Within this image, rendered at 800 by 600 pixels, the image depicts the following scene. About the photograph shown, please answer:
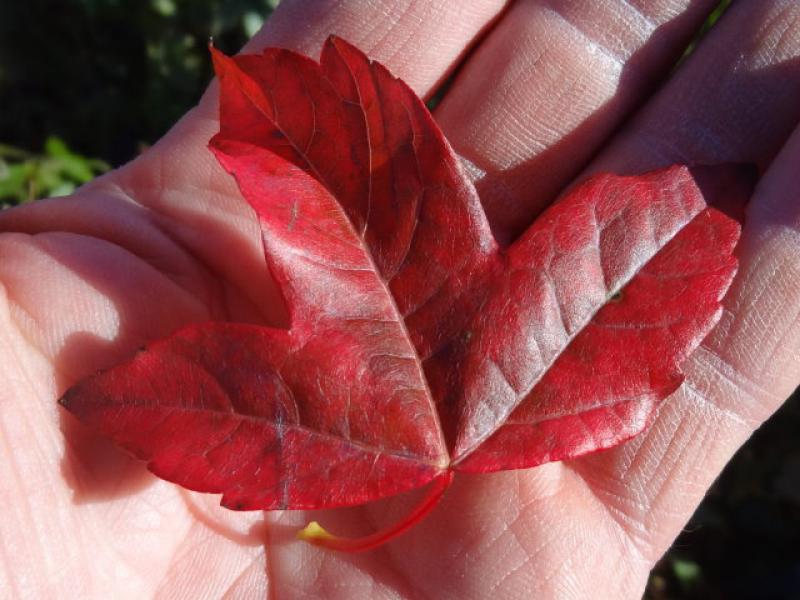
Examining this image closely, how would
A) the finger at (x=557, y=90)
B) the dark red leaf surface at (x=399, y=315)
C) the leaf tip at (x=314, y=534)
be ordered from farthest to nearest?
the finger at (x=557, y=90), the leaf tip at (x=314, y=534), the dark red leaf surface at (x=399, y=315)

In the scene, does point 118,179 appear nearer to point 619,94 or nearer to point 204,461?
point 204,461

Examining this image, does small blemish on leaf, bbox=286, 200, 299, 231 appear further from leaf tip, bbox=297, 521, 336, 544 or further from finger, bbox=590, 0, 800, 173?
finger, bbox=590, 0, 800, 173

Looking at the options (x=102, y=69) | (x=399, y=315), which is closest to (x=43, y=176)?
(x=102, y=69)

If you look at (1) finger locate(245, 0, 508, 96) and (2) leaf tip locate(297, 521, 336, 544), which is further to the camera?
(1) finger locate(245, 0, 508, 96)

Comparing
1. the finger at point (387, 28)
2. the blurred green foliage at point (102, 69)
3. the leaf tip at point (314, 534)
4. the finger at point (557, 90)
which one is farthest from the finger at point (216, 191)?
the blurred green foliage at point (102, 69)

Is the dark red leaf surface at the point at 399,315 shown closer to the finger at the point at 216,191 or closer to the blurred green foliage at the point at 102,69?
the finger at the point at 216,191

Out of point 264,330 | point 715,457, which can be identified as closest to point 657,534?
point 715,457

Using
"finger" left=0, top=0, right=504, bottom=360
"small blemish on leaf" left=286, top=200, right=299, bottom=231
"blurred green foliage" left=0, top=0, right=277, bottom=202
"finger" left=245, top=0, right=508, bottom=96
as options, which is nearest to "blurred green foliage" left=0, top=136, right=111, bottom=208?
"blurred green foliage" left=0, top=0, right=277, bottom=202
